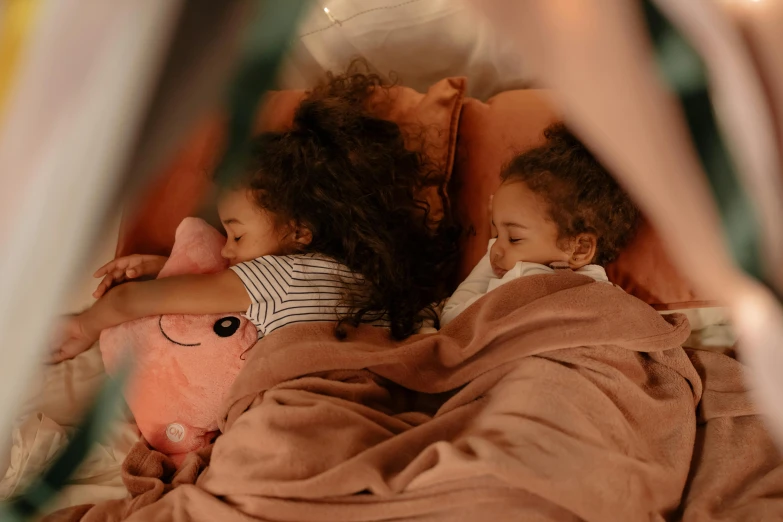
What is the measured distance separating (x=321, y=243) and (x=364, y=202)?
11 centimetres

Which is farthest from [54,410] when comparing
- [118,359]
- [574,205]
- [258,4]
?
[574,205]

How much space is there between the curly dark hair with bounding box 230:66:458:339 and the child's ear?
24 cm

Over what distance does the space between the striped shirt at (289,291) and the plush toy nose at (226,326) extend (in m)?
0.02

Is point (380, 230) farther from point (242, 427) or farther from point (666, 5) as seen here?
point (666, 5)

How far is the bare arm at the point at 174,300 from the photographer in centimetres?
95

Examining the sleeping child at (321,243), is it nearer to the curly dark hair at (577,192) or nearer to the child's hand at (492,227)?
the child's hand at (492,227)

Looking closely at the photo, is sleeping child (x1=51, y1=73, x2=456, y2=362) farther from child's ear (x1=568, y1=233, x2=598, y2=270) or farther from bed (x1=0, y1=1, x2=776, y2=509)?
child's ear (x1=568, y1=233, x2=598, y2=270)

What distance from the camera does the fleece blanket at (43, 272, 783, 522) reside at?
705 mm

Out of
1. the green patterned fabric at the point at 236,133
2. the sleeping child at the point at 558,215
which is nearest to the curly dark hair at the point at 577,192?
the sleeping child at the point at 558,215

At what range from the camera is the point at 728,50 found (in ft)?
1.31

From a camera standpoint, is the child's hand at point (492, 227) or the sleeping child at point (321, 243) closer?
the sleeping child at point (321, 243)

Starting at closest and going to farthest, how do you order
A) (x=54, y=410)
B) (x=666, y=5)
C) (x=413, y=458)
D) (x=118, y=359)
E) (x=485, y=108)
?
1. (x=666, y=5)
2. (x=54, y=410)
3. (x=413, y=458)
4. (x=118, y=359)
5. (x=485, y=108)

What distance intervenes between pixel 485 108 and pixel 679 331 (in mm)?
575

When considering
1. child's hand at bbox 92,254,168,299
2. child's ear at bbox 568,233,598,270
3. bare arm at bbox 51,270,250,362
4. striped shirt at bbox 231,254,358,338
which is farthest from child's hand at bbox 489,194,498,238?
child's hand at bbox 92,254,168,299
